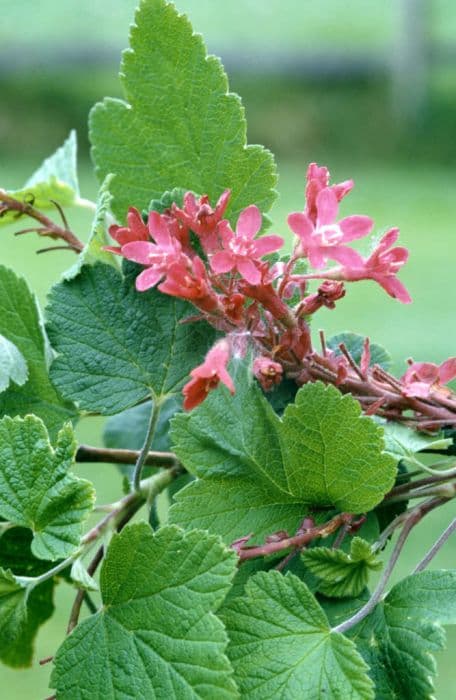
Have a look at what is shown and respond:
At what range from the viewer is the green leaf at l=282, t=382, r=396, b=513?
0.34 meters

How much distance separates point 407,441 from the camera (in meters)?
0.37

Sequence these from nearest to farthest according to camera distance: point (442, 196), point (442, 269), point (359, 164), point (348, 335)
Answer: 1. point (348, 335)
2. point (442, 269)
3. point (442, 196)
4. point (359, 164)

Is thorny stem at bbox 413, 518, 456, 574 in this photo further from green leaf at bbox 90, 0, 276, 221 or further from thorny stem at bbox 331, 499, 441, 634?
green leaf at bbox 90, 0, 276, 221

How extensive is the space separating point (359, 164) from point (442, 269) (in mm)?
1466

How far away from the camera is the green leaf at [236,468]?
36 centimetres

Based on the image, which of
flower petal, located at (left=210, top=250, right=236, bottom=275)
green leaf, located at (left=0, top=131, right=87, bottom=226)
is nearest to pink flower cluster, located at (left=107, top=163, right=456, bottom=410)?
flower petal, located at (left=210, top=250, right=236, bottom=275)

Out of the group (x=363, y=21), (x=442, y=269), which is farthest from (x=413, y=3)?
(x=442, y=269)

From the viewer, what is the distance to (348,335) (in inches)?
17.4

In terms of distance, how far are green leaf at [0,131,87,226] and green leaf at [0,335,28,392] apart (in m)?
0.07

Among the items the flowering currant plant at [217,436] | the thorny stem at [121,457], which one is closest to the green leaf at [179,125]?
the flowering currant plant at [217,436]

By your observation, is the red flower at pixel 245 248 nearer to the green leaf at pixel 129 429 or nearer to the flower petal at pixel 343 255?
the flower petal at pixel 343 255

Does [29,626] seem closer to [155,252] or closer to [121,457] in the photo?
[121,457]

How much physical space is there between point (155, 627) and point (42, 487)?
60 mm

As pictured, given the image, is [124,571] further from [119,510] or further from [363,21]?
[363,21]
